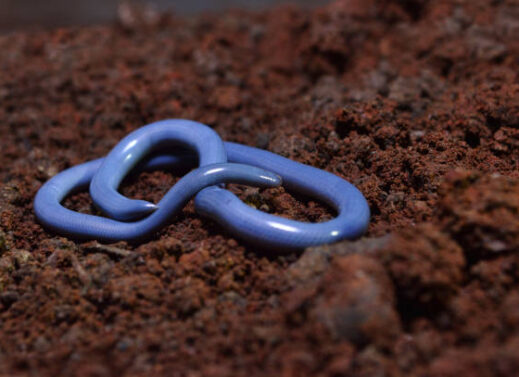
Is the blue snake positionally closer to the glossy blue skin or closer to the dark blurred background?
the glossy blue skin

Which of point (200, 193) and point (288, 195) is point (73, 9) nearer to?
point (200, 193)

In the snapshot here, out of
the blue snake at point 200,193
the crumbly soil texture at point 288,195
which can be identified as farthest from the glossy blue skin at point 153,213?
the crumbly soil texture at point 288,195

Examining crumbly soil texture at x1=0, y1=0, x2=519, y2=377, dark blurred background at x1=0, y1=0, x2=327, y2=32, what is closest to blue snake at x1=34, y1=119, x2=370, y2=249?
crumbly soil texture at x1=0, y1=0, x2=519, y2=377

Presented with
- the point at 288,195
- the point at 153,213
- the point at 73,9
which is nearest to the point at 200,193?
the point at 153,213

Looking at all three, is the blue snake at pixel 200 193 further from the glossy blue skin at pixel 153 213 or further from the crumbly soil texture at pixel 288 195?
the crumbly soil texture at pixel 288 195

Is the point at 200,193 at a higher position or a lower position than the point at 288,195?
higher

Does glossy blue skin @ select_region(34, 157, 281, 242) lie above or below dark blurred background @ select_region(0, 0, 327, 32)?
below
